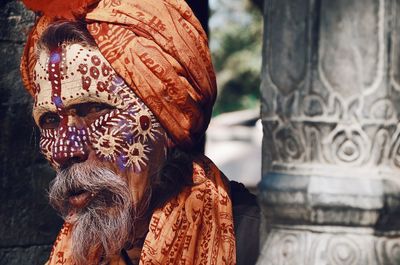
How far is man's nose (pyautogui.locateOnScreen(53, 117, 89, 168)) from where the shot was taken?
3.36m

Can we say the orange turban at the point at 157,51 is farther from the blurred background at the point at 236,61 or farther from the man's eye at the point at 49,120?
the blurred background at the point at 236,61

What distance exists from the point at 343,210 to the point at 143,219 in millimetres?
1395

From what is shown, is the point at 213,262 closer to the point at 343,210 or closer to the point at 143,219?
the point at 143,219

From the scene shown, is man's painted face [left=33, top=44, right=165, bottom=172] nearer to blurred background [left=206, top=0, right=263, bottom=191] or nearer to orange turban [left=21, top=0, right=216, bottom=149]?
orange turban [left=21, top=0, right=216, bottom=149]

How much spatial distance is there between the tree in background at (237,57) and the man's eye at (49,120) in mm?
20364

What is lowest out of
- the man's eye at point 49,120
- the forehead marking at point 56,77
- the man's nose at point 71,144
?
the man's nose at point 71,144

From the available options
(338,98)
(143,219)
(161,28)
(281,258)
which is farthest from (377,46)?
(143,219)

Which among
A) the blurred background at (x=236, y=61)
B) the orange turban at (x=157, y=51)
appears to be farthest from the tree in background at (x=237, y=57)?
the orange turban at (x=157, y=51)

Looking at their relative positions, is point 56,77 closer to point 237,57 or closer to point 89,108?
point 89,108

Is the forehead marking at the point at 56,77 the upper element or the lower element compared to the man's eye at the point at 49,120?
upper

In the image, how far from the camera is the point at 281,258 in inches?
91.6

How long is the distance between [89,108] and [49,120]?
171 mm

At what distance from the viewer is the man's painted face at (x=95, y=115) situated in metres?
3.34

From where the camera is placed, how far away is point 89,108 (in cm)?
339
